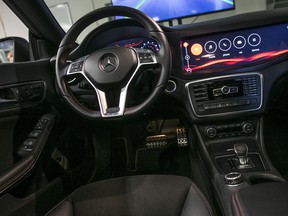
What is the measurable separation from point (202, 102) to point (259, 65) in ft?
0.83

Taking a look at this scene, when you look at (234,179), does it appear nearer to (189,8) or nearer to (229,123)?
(229,123)

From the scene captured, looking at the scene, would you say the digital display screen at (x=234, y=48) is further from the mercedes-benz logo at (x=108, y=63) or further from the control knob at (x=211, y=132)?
the mercedes-benz logo at (x=108, y=63)

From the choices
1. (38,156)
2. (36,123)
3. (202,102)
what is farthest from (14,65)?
(202,102)

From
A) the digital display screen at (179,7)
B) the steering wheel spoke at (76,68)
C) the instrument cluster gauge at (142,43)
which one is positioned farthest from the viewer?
the digital display screen at (179,7)

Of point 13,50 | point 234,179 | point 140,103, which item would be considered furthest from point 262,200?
point 13,50

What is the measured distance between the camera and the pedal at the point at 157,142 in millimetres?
1501

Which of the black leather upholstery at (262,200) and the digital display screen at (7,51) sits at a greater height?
the digital display screen at (7,51)

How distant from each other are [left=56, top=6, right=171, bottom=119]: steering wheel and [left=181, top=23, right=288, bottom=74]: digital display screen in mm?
270

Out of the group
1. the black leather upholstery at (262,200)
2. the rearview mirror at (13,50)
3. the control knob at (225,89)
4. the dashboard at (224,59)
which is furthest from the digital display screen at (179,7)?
the black leather upholstery at (262,200)

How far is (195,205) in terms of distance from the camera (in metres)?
0.81

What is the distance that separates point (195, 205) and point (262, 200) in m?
0.22

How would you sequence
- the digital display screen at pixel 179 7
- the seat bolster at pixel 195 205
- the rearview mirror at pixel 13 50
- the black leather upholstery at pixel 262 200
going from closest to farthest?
the black leather upholstery at pixel 262 200 < the seat bolster at pixel 195 205 < the rearview mirror at pixel 13 50 < the digital display screen at pixel 179 7

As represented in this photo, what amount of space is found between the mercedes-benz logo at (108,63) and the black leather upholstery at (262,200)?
0.51m

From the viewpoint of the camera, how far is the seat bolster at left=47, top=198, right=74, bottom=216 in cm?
83
